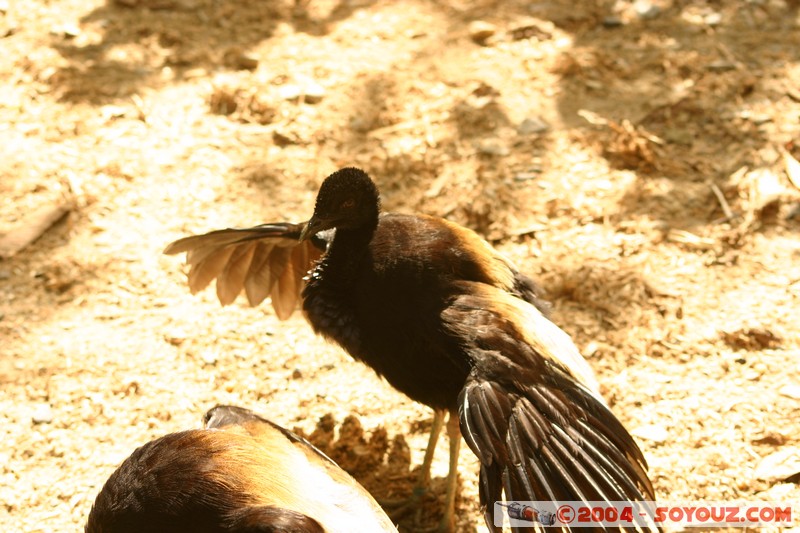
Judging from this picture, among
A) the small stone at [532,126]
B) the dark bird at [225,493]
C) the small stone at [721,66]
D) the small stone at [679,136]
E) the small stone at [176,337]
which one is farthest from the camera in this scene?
the small stone at [721,66]

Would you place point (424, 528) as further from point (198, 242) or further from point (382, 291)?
point (198, 242)

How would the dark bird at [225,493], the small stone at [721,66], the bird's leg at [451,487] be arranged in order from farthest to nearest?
the small stone at [721,66] < the bird's leg at [451,487] < the dark bird at [225,493]

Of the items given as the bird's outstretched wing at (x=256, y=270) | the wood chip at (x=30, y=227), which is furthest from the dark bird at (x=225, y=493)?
the wood chip at (x=30, y=227)

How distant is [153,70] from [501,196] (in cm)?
328

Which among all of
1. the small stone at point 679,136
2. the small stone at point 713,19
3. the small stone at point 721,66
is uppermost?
the small stone at point 713,19

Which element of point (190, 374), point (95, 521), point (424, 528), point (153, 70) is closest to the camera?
point (95, 521)

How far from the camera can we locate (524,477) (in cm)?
326

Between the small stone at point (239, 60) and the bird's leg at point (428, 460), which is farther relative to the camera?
the small stone at point (239, 60)

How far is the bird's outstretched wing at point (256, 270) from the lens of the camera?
4.71m

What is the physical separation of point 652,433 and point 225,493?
2.35 meters

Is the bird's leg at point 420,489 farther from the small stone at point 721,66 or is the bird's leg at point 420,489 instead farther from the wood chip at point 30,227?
the small stone at point 721,66

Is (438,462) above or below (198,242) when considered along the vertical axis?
below

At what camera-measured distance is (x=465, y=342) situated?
360cm

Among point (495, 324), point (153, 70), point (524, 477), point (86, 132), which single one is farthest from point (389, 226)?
point (153, 70)
